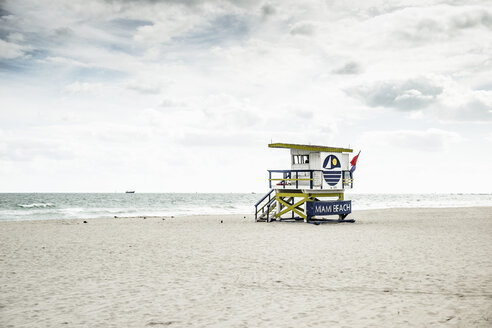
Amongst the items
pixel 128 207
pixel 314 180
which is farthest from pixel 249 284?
pixel 128 207

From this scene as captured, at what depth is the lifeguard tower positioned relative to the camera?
24422mm

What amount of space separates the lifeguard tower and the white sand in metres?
8.63

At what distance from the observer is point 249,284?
8992mm

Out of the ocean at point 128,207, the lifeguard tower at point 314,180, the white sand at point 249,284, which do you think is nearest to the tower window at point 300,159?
the lifeguard tower at point 314,180

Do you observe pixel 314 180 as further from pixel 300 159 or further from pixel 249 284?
pixel 249 284

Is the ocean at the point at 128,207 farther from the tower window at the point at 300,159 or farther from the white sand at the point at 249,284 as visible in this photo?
the white sand at the point at 249,284

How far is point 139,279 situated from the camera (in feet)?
31.4

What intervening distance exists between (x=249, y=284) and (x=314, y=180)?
16.3 meters

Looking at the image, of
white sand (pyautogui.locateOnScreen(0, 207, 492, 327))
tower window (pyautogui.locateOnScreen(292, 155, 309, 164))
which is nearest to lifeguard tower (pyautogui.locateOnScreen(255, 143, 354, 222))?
tower window (pyautogui.locateOnScreen(292, 155, 309, 164))

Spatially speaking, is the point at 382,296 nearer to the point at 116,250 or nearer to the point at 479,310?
the point at 479,310

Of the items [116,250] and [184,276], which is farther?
[116,250]

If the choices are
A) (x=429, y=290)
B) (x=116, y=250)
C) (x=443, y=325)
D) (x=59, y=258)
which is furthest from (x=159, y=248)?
(x=443, y=325)

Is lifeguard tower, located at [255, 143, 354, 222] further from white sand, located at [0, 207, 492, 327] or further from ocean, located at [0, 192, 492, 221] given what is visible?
ocean, located at [0, 192, 492, 221]

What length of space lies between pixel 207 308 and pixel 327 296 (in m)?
2.45
